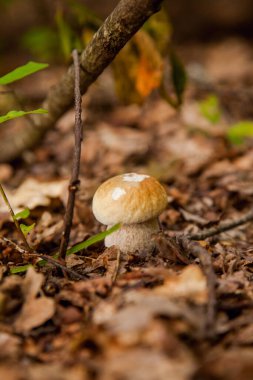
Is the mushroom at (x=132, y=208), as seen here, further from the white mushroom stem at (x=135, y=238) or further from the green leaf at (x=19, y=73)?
the green leaf at (x=19, y=73)

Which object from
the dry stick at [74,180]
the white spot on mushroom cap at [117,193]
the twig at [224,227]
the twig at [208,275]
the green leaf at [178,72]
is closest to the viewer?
the twig at [208,275]

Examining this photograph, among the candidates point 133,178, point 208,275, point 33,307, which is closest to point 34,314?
point 33,307

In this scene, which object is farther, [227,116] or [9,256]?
[227,116]

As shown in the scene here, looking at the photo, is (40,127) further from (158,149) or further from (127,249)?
(127,249)

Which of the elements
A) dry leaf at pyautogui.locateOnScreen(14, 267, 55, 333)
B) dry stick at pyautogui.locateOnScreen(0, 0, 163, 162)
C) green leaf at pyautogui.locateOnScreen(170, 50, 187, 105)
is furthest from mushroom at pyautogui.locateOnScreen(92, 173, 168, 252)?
green leaf at pyautogui.locateOnScreen(170, 50, 187, 105)

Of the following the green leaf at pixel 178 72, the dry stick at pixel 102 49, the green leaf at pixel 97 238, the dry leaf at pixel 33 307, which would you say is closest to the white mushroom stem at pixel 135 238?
the green leaf at pixel 97 238

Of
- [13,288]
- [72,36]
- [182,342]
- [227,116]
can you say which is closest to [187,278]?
[182,342]

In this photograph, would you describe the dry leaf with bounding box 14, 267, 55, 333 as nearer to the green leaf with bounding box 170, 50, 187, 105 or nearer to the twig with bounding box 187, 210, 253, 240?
the twig with bounding box 187, 210, 253, 240
